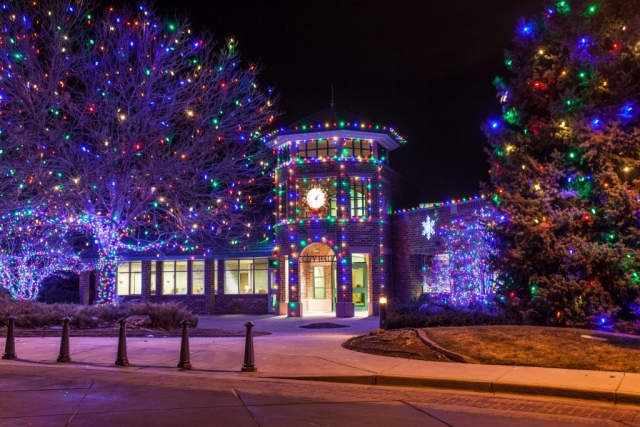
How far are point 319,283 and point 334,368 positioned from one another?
18693 millimetres

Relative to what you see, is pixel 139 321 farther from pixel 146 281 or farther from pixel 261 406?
pixel 146 281

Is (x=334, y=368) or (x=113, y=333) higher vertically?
(x=113, y=333)

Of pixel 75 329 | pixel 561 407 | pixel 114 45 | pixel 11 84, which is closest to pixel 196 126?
pixel 114 45

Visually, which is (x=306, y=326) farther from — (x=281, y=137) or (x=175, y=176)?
(x=281, y=137)

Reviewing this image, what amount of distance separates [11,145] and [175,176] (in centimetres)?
496

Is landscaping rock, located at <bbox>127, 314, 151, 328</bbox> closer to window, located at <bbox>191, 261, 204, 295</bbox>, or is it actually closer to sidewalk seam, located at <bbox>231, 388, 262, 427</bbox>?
sidewalk seam, located at <bbox>231, 388, 262, 427</bbox>

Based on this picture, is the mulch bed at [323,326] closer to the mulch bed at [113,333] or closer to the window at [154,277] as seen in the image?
the mulch bed at [113,333]

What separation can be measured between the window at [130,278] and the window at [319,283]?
32.9 ft

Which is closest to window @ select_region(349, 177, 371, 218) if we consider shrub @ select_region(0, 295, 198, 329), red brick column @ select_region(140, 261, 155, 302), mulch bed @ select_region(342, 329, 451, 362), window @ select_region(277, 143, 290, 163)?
window @ select_region(277, 143, 290, 163)

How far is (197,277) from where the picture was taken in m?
31.9

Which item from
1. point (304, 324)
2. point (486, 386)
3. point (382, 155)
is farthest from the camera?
point (382, 155)

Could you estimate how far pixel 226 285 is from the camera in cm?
3153

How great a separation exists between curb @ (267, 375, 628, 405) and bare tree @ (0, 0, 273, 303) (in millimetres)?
12173

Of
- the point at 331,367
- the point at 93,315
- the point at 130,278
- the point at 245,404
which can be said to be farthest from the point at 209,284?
the point at 245,404
